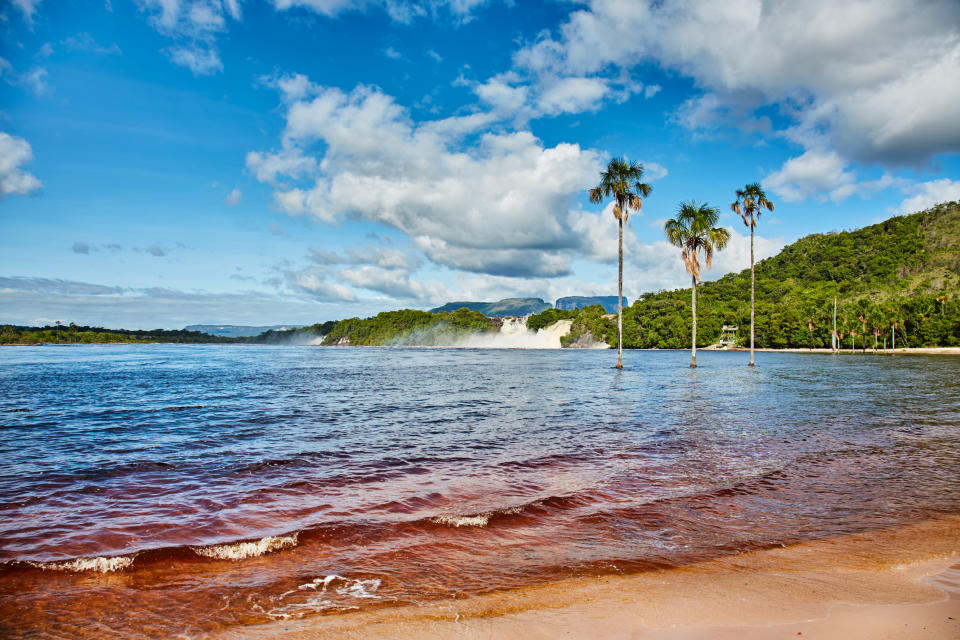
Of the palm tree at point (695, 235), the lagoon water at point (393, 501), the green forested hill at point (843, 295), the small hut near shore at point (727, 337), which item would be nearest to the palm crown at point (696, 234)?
the palm tree at point (695, 235)

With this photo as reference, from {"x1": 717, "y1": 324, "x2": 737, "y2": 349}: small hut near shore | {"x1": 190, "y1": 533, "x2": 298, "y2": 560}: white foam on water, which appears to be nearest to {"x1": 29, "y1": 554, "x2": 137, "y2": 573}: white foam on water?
{"x1": 190, "y1": 533, "x2": 298, "y2": 560}: white foam on water

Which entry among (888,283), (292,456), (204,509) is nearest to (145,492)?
(204,509)

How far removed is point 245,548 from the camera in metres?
5.61

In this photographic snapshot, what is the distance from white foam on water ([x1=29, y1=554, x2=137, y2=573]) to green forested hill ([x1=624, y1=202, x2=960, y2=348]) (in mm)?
122747

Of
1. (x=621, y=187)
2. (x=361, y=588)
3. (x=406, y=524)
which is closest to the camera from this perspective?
(x=361, y=588)

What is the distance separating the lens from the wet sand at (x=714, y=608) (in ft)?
11.9

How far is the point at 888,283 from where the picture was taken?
13112 cm

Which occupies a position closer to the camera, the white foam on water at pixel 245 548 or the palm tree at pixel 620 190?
the white foam on water at pixel 245 548

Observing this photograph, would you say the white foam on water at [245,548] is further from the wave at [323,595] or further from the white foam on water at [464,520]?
the white foam on water at [464,520]

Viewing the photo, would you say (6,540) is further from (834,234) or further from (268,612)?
(834,234)

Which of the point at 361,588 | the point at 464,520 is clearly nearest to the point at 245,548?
the point at 361,588

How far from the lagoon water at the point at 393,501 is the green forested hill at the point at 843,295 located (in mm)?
110513

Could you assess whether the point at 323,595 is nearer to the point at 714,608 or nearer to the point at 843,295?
the point at 714,608

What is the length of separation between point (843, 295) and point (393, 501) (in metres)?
160
